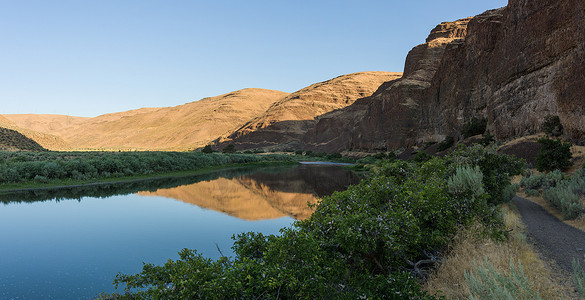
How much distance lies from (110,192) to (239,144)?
107916 millimetres

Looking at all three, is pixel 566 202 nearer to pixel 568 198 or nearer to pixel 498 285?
pixel 568 198

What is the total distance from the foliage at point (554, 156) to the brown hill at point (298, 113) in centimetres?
10340

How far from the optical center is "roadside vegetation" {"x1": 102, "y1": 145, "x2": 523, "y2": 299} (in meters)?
4.67

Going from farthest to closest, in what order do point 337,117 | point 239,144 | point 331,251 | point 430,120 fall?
point 239,144, point 337,117, point 430,120, point 331,251

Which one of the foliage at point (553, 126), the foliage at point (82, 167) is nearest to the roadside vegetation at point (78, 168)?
the foliage at point (82, 167)

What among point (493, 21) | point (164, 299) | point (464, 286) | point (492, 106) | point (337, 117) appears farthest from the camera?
point (337, 117)

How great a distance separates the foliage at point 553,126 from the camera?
2412 cm

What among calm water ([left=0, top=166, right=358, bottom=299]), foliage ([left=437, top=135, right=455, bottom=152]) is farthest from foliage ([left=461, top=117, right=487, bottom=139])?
calm water ([left=0, top=166, right=358, bottom=299])

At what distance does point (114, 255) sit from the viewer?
34.0 feet

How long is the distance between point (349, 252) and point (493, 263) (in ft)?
9.15

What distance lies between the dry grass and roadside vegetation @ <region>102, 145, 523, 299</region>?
0.87ft

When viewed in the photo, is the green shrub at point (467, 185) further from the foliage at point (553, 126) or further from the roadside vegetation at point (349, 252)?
the foliage at point (553, 126)

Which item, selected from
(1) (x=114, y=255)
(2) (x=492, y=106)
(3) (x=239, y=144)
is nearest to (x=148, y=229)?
(1) (x=114, y=255)

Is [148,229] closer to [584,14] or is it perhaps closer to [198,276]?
[198,276]
